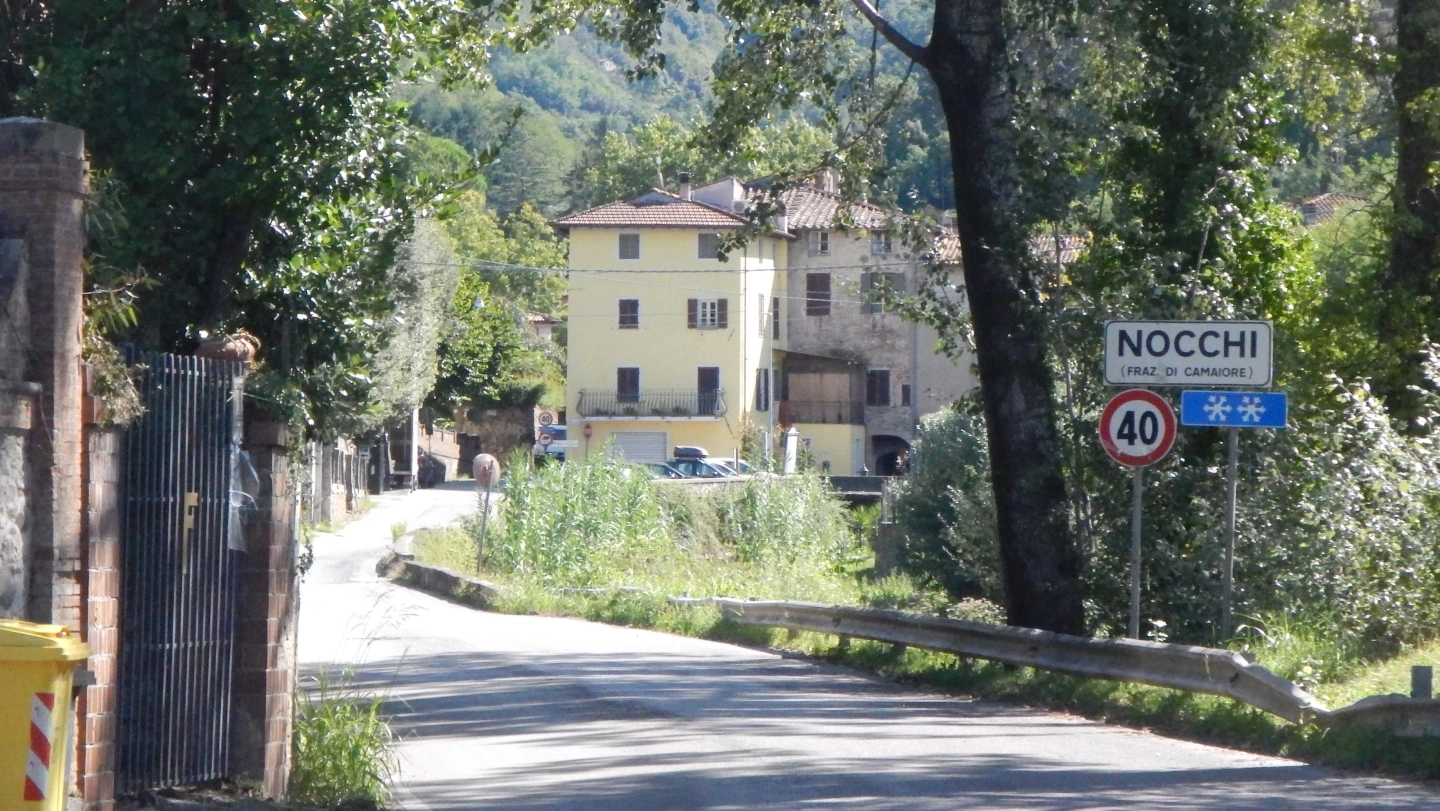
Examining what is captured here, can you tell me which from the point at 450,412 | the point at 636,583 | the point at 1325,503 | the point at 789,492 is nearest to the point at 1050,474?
the point at 1325,503

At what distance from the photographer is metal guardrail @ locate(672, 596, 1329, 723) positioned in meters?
11.3

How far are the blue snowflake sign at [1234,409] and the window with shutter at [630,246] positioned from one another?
5439 centimetres

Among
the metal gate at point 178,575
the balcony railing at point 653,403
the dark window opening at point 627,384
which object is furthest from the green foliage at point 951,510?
the dark window opening at point 627,384

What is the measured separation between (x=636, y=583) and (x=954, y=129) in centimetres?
1729

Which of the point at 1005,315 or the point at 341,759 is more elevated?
the point at 1005,315

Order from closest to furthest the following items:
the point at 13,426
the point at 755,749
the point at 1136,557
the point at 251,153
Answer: the point at 13,426, the point at 251,153, the point at 755,749, the point at 1136,557

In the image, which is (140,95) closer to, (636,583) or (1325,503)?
(1325,503)

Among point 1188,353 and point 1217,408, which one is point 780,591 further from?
point 1217,408

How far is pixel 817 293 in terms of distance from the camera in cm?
6994

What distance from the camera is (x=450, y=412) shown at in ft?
266

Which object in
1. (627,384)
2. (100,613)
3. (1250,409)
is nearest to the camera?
(100,613)

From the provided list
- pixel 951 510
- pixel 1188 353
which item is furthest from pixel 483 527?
pixel 1188 353

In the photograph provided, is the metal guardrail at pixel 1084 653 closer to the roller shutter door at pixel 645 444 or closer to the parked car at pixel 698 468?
the parked car at pixel 698 468

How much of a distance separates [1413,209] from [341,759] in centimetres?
1669
